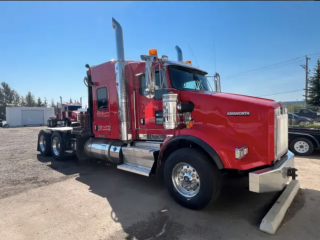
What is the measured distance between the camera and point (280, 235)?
2.96 m

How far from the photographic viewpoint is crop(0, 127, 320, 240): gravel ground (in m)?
3.10

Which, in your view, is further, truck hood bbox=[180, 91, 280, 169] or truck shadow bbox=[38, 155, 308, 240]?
truck hood bbox=[180, 91, 280, 169]

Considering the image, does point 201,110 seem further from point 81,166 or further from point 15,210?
point 81,166

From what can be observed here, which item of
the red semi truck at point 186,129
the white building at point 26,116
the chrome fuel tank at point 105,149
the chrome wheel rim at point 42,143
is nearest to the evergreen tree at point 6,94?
the white building at point 26,116

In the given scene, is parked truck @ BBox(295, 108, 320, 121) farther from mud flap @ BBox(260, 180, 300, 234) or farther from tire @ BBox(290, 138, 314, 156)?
mud flap @ BBox(260, 180, 300, 234)

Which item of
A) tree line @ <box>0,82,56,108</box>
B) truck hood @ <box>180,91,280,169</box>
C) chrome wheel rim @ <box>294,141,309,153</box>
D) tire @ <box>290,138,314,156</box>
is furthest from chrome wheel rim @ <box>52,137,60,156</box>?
tree line @ <box>0,82,56,108</box>

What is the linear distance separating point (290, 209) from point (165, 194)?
223 centimetres

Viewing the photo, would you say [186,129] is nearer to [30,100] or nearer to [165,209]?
[165,209]

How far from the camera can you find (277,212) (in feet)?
10.7

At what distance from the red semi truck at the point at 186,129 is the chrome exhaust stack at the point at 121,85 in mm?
21

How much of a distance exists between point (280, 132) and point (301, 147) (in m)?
5.35

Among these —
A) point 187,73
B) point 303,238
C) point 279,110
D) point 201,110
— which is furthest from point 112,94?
point 303,238

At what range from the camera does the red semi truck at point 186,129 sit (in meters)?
3.39

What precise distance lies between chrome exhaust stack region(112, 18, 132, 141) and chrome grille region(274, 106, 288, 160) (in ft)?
10.1
